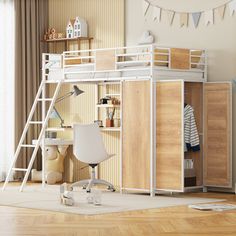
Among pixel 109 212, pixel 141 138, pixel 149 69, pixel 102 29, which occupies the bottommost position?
pixel 109 212

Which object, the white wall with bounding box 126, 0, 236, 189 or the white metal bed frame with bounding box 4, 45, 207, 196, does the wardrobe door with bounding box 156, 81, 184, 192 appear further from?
the white wall with bounding box 126, 0, 236, 189

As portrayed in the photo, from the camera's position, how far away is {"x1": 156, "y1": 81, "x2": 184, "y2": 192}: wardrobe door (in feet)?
27.0

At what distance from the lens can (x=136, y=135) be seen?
8500 millimetres

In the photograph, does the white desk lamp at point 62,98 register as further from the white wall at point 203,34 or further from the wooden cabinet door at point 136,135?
the wooden cabinet door at point 136,135

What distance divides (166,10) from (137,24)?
52 centimetres

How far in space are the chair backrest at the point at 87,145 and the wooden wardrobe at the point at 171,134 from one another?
0.32 meters

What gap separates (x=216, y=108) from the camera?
8734mm

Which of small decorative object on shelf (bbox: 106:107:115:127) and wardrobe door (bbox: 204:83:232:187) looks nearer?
wardrobe door (bbox: 204:83:232:187)

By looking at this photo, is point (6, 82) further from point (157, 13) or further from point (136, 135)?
point (136, 135)

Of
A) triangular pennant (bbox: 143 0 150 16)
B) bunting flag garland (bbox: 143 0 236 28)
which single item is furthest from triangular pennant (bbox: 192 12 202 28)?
triangular pennant (bbox: 143 0 150 16)

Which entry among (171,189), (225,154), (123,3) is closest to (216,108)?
(225,154)

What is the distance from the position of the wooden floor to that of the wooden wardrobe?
1154mm

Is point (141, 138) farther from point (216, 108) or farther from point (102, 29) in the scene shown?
point (102, 29)

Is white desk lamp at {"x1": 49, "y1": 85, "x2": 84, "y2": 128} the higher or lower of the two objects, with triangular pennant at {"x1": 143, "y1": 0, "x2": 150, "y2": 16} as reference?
lower
